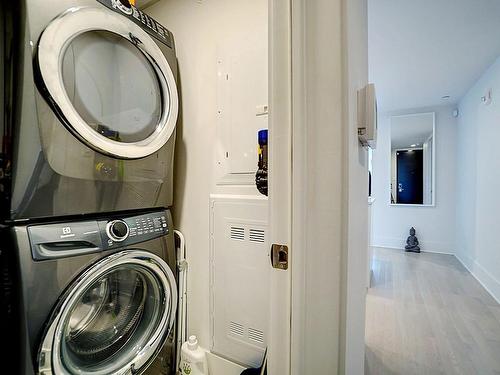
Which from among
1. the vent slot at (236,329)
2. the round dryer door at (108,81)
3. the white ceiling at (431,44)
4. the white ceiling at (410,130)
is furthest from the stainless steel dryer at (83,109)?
the white ceiling at (410,130)

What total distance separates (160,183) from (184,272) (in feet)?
1.76

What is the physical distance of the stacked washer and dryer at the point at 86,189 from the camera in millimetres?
734

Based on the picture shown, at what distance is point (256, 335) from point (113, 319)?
660 millimetres

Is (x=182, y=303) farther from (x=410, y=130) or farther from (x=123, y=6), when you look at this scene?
(x=410, y=130)

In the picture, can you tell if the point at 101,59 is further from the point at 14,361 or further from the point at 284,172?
the point at 14,361

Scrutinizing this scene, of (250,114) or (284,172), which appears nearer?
(284,172)

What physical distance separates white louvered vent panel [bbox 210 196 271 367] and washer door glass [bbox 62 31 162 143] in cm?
54

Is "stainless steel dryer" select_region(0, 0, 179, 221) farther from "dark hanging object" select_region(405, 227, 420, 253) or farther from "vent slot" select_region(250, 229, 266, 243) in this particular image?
"dark hanging object" select_region(405, 227, 420, 253)

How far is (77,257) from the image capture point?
0.83 metres

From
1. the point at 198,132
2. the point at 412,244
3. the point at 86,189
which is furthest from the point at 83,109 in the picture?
the point at 412,244

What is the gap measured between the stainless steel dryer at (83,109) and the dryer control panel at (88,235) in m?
0.05

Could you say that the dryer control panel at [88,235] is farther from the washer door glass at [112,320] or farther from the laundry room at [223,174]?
the laundry room at [223,174]

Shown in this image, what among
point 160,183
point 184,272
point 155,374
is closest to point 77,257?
point 160,183

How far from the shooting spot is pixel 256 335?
1.12 meters
